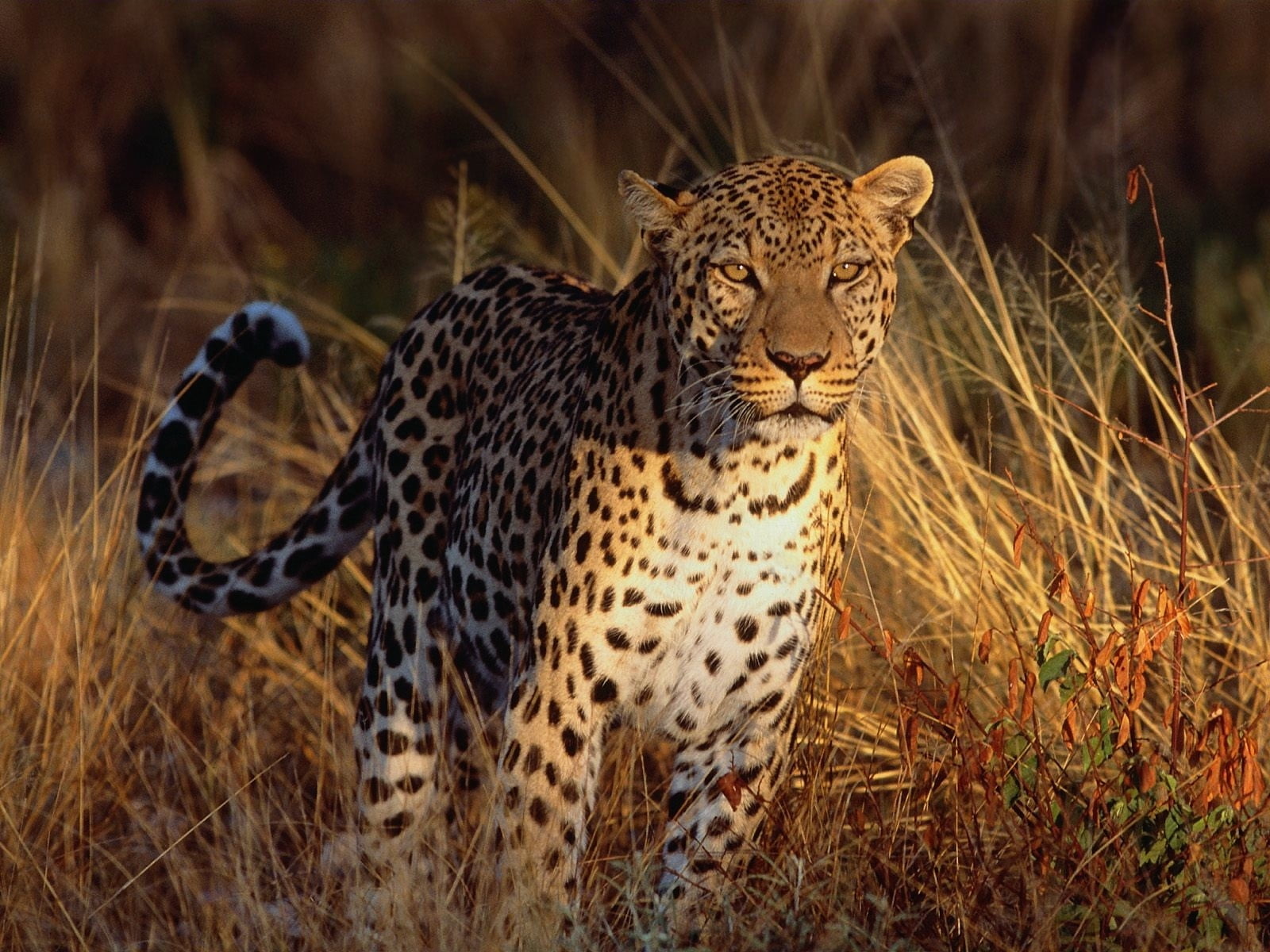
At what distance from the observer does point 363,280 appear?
31.5ft

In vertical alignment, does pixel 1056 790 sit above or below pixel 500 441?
below

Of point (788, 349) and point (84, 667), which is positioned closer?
point (788, 349)

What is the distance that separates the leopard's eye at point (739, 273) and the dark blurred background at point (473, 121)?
4.18 m

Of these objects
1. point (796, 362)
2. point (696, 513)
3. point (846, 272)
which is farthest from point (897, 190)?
point (696, 513)

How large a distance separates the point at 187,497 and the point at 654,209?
1.78 m

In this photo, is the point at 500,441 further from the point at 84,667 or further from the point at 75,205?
the point at 75,205

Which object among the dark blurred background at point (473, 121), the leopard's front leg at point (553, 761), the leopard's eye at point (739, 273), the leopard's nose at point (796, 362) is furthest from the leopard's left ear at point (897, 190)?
the dark blurred background at point (473, 121)

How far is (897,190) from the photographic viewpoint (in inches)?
169

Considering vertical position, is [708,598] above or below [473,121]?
below

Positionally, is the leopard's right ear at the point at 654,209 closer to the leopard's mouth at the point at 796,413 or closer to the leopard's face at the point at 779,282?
the leopard's face at the point at 779,282

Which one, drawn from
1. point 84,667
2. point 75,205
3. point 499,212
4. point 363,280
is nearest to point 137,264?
point 75,205

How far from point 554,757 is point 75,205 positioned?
8577 mm

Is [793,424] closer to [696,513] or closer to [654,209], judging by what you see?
[696,513]

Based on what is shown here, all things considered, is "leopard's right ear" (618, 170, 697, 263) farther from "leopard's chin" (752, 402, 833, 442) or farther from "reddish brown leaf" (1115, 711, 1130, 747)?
"reddish brown leaf" (1115, 711, 1130, 747)
